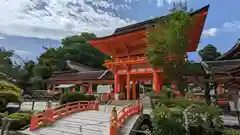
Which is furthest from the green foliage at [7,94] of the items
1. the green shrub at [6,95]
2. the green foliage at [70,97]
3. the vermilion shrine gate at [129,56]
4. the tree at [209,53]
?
the tree at [209,53]

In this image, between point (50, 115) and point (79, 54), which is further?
point (79, 54)

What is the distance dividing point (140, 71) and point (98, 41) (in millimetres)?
5201

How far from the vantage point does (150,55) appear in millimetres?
9594

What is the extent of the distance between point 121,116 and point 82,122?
2.54 metres

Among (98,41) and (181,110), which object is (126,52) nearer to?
(98,41)

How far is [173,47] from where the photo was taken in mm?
9070

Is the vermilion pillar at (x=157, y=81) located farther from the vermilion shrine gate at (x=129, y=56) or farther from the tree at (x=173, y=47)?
the tree at (x=173, y=47)

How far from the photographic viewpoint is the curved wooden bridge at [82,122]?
Result: 9.23m

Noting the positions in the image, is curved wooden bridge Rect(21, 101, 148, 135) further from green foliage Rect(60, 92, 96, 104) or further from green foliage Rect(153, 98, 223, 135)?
green foliage Rect(60, 92, 96, 104)

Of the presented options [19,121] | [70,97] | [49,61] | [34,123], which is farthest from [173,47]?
[49,61]

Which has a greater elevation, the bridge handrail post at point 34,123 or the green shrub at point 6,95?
the green shrub at point 6,95

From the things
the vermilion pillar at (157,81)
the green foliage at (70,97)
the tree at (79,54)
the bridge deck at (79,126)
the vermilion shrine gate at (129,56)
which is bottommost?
the bridge deck at (79,126)

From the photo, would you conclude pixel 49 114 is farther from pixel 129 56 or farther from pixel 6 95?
pixel 129 56

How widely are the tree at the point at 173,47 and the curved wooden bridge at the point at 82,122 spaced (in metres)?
2.59
